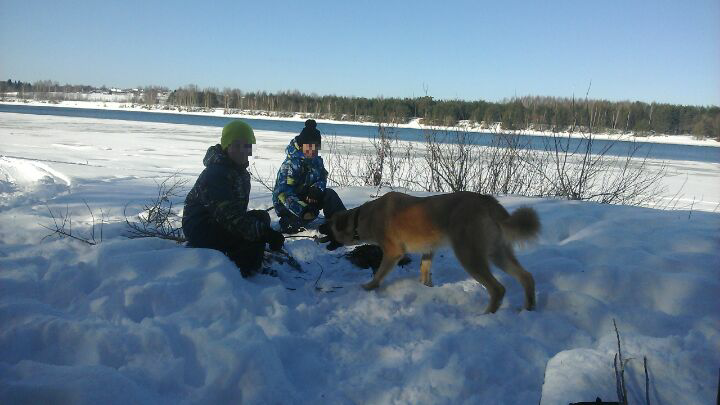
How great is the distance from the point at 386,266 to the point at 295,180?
2564mm

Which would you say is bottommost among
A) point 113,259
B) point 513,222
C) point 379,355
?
point 379,355

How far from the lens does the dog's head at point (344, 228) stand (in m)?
5.03

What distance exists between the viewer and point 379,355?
3.16 metres

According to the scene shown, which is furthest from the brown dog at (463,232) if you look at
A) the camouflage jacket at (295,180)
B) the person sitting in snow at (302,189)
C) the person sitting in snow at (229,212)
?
the camouflage jacket at (295,180)

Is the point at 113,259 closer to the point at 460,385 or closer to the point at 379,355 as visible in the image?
the point at 379,355

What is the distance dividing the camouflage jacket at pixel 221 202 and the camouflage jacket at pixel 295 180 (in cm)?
191

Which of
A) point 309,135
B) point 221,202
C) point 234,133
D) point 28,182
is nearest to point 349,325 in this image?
point 221,202

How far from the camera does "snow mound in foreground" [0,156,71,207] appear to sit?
7.72 m

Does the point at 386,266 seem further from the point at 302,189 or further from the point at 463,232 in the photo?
the point at 302,189

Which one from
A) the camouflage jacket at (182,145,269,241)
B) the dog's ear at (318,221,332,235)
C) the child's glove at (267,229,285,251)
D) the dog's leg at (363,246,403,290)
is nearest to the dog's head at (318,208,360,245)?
the dog's ear at (318,221,332,235)

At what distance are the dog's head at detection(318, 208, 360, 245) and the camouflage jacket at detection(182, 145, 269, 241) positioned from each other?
872mm

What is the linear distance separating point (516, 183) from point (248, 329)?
342 inches

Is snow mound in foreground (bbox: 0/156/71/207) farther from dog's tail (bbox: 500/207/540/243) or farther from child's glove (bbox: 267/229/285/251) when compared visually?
dog's tail (bbox: 500/207/540/243)

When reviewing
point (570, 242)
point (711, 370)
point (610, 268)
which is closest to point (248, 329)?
point (711, 370)
